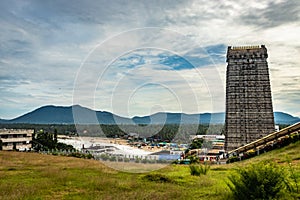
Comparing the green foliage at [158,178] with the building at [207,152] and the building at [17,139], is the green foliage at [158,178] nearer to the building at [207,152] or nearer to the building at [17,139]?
the building at [207,152]

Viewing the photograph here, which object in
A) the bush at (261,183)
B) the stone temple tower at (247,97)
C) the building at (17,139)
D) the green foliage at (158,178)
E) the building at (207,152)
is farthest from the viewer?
the building at (17,139)

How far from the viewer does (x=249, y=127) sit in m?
43.2

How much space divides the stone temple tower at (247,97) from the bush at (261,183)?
112 ft

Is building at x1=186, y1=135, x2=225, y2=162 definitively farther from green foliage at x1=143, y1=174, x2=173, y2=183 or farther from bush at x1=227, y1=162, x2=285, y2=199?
bush at x1=227, y1=162, x2=285, y2=199

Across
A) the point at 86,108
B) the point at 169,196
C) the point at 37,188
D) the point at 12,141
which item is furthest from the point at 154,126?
the point at 12,141

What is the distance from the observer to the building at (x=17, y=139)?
73.9m

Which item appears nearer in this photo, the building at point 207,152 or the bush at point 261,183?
the bush at point 261,183

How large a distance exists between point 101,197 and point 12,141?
7133cm

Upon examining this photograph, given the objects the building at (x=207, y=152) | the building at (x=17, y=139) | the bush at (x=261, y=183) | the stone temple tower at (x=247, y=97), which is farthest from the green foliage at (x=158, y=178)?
the building at (x=17, y=139)

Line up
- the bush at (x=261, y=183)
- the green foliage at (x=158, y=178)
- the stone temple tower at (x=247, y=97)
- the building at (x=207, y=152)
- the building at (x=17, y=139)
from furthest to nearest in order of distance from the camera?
the building at (x=17, y=139) → the stone temple tower at (x=247, y=97) → the building at (x=207, y=152) → the green foliage at (x=158, y=178) → the bush at (x=261, y=183)

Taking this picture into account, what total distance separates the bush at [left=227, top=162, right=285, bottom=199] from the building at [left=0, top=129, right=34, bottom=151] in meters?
72.4

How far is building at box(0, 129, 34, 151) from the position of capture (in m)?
73.9

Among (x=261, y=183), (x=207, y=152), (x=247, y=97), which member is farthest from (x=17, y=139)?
(x=261, y=183)

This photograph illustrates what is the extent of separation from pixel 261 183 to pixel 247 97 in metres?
37.1
